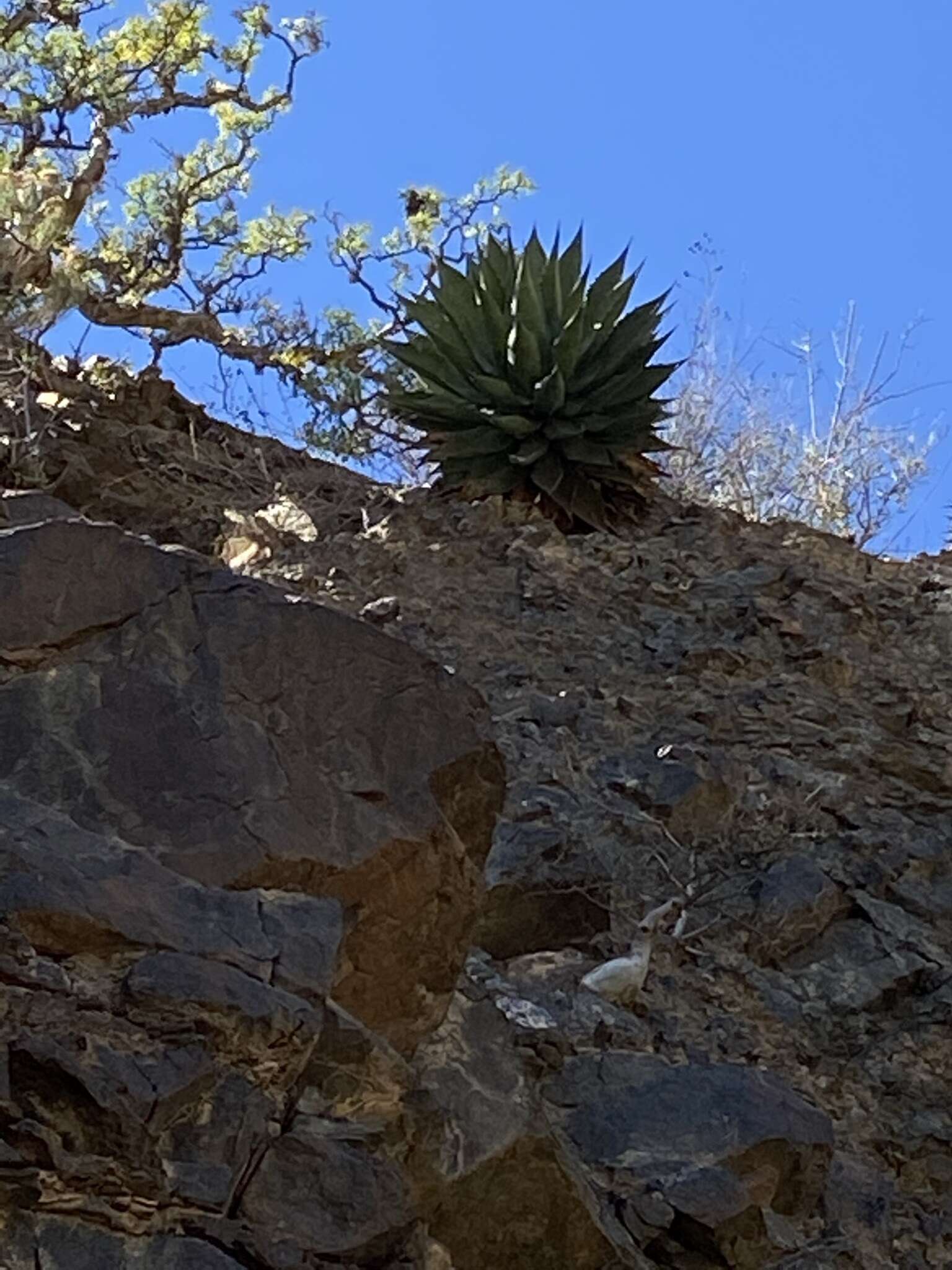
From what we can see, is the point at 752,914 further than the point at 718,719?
No

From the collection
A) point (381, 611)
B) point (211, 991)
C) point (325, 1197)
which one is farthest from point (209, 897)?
point (381, 611)

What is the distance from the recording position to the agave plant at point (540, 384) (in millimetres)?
6570

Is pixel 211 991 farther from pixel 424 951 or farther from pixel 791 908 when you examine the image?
pixel 791 908

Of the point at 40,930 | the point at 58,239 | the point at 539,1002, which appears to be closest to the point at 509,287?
the point at 58,239

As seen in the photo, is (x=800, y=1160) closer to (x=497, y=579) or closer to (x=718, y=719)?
(x=718, y=719)

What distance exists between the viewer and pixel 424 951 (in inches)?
120

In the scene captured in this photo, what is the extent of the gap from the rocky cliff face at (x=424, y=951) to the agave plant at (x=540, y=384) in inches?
53.2

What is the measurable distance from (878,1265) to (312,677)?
5.35 feet

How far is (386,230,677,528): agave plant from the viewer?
657 centimetres

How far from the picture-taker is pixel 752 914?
443 cm

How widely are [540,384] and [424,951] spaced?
3.84 metres

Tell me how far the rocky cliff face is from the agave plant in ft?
4.43

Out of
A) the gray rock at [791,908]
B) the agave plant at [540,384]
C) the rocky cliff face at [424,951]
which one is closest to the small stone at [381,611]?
the rocky cliff face at [424,951]

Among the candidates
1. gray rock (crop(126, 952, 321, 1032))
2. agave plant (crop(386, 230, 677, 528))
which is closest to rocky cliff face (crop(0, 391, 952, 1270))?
gray rock (crop(126, 952, 321, 1032))
